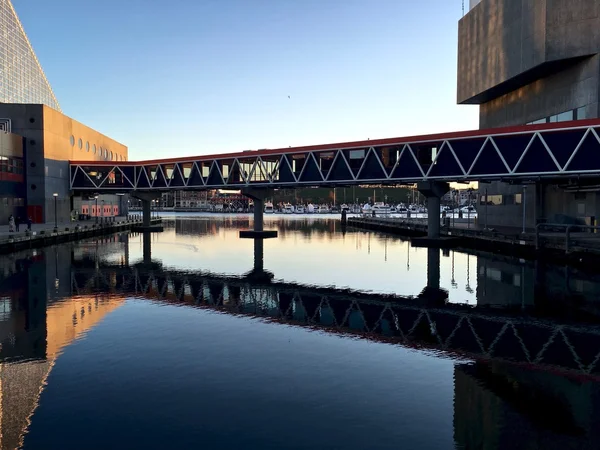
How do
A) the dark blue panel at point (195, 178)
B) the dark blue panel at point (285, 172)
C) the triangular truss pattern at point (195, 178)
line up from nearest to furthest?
the dark blue panel at point (285, 172)
the triangular truss pattern at point (195, 178)
the dark blue panel at point (195, 178)

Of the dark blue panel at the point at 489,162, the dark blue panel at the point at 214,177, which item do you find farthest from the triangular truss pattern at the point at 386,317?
the dark blue panel at the point at 214,177

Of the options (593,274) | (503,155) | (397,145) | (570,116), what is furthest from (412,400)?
(570,116)

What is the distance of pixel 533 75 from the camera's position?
204 feet

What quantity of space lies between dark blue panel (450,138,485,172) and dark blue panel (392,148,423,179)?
486cm

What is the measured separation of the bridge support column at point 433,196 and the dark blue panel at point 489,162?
6.73 metres

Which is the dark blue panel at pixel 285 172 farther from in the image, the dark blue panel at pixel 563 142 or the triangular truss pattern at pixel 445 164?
the dark blue panel at pixel 563 142

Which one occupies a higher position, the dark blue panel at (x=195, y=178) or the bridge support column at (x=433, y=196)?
the dark blue panel at (x=195, y=178)

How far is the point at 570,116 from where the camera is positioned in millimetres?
57156

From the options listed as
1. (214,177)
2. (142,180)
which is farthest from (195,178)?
(142,180)

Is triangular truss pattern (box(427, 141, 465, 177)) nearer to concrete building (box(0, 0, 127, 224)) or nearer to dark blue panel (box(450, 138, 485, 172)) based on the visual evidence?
dark blue panel (box(450, 138, 485, 172))

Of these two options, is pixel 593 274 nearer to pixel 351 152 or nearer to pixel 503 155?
pixel 503 155

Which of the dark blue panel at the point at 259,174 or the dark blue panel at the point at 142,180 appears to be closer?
the dark blue panel at the point at 259,174

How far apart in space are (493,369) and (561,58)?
50.3 meters

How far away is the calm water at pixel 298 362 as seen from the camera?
11.9 m
